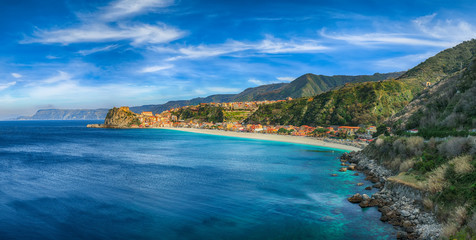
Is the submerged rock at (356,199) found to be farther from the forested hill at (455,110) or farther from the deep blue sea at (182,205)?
the forested hill at (455,110)

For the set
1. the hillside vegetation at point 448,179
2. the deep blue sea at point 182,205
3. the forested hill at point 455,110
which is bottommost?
the deep blue sea at point 182,205

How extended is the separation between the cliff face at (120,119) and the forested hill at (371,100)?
8550 cm

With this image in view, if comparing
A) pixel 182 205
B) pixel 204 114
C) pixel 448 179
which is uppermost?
pixel 204 114

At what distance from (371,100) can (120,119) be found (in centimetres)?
13896

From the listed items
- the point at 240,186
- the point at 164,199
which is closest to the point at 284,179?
the point at 240,186

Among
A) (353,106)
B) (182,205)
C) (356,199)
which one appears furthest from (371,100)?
(182,205)

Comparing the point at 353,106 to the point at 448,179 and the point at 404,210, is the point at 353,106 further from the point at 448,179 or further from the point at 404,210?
the point at 404,210

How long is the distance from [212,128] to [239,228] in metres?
127

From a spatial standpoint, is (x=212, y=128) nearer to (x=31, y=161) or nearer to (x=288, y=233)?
(x=31, y=161)

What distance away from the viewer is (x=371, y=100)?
98625 millimetres

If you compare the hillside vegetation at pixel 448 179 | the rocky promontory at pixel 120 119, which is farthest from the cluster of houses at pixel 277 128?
the hillside vegetation at pixel 448 179

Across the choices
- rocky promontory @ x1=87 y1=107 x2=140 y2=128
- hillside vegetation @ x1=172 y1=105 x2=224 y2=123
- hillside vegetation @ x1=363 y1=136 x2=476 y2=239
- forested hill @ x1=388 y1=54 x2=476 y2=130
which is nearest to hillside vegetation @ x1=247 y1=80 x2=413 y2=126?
hillside vegetation @ x1=172 y1=105 x2=224 y2=123

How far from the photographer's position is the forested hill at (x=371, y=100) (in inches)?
3725

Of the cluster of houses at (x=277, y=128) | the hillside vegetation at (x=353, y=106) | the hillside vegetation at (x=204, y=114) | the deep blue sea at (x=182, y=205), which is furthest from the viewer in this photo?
the hillside vegetation at (x=204, y=114)
